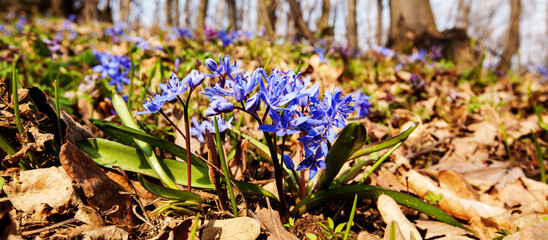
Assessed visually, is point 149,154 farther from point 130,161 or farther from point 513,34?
point 513,34

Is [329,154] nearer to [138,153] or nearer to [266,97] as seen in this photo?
[266,97]

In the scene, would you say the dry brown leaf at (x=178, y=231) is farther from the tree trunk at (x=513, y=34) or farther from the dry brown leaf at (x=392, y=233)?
the tree trunk at (x=513, y=34)

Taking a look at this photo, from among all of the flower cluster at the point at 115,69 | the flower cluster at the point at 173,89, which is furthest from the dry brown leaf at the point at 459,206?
the flower cluster at the point at 115,69

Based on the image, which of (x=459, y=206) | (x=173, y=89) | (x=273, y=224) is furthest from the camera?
(x=459, y=206)

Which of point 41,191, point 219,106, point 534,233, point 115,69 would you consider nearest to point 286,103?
point 219,106

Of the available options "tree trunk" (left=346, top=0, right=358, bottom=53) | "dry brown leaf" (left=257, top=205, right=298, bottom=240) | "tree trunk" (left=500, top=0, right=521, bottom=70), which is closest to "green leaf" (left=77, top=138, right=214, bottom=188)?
"dry brown leaf" (left=257, top=205, right=298, bottom=240)
